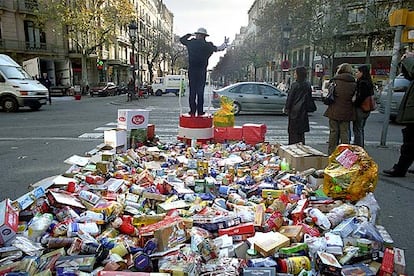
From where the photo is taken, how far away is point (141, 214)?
3.19 m

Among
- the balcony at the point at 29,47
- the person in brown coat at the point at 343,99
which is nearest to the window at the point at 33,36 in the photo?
the balcony at the point at 29,47

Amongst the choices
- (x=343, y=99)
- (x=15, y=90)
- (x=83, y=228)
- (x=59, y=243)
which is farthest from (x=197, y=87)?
(x=15, y=90)

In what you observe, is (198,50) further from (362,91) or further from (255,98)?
(255,98)

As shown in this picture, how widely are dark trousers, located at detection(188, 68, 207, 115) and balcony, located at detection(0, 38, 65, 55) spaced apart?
3175 cm

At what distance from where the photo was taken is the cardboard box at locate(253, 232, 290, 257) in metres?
2.46

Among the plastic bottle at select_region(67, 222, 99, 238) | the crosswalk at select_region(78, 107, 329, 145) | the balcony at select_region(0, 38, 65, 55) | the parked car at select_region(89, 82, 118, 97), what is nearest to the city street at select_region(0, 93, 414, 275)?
the crosswalk at select_region(78, 107, 329, 145)

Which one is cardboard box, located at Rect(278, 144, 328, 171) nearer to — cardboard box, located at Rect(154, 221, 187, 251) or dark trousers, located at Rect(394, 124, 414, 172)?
dark trousers, located at Rect(394, 124, 414, 172)

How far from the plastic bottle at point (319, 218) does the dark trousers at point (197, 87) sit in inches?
162

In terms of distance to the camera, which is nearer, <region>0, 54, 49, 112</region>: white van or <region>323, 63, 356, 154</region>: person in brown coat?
<region>323, 63, 356, 154</region>: person in brown coat

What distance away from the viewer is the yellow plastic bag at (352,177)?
3449 mm

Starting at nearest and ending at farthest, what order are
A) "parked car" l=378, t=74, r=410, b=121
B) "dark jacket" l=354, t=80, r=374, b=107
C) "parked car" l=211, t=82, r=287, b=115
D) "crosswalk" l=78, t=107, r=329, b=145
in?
"dark jacket" l=354, t=80, r=374, b=107
"crosswalk" l=78, t=107, r=329, b=145
"parked car" l=378, t=74, r=410, b=121
"parked car" l=211, t=82, r=287, b=115

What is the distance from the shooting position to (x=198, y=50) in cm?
656

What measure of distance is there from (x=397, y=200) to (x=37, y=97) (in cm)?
1473

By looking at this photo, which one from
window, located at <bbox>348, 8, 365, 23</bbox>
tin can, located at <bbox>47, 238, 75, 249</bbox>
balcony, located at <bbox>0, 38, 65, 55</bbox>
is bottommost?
tin can, located at <bbox>47, 238, 75, 249</bbox>
